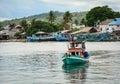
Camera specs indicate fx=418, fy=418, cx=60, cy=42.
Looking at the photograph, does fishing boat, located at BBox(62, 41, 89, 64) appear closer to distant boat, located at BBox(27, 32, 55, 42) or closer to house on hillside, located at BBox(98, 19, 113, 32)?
house on hillside, located at BBox(98, 19, 113, 32)

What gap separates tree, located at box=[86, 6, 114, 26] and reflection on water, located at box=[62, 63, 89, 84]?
132 meters

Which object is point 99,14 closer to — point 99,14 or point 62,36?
point 99,14

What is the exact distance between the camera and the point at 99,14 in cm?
18375

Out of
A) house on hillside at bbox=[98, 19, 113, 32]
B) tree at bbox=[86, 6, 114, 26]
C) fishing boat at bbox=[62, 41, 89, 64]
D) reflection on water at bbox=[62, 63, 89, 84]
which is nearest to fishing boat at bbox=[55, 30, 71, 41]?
tree at bbox=[86, 6, 114, 26]

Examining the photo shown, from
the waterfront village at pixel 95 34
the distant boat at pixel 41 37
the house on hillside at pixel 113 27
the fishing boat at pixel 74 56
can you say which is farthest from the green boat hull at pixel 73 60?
the distant boat at pixel 41 37

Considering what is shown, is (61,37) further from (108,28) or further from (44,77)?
(44,77)

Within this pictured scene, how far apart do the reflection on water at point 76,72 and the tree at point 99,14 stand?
13193 centimetres

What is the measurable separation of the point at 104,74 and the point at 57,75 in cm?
460

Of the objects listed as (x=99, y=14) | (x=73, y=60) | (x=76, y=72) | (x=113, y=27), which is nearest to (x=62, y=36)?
(x=99, y=14)

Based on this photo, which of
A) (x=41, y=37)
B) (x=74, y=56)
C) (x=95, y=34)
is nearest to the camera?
(x=74, y=56)

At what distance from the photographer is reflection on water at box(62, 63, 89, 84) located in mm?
37328

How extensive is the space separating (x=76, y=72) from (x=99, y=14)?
141 m

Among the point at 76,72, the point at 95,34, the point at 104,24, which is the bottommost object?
the point at 76,72

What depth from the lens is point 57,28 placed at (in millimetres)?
199000
